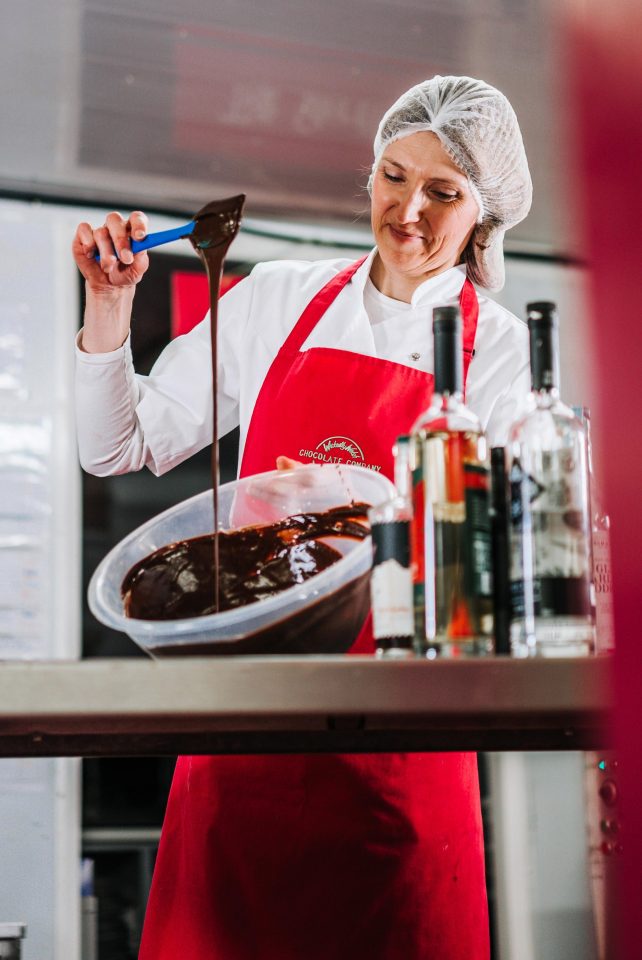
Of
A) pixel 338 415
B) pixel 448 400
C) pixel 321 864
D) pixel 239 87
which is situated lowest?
pixel 321 864

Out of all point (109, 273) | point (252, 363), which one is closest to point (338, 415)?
point (252, 363)

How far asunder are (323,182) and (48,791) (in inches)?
74.3

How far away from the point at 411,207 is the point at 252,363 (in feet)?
1.12

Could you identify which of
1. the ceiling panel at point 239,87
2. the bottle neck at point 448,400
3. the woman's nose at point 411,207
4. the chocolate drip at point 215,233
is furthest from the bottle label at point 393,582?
the ceiling panel at point 239,87

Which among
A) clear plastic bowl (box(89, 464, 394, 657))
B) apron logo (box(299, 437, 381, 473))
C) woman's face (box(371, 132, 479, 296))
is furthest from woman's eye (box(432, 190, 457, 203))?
clear plastic bowl (box(89, 464, 394, 657))

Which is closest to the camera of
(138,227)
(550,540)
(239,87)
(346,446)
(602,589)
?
(550,540)

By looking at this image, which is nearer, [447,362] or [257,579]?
[447,362]

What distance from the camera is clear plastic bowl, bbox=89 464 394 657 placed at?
0.99 m

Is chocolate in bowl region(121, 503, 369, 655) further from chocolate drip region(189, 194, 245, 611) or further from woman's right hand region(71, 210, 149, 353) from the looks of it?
woman's right hand region(71, 210, 149, 353)

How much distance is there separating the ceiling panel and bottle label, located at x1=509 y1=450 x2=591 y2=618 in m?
1.80

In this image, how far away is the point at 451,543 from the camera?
0.90 metres

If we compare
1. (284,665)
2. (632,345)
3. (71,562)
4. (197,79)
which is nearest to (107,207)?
(197,79)

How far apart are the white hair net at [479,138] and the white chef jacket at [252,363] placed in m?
0.10

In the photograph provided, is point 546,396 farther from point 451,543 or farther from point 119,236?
point 119,236
